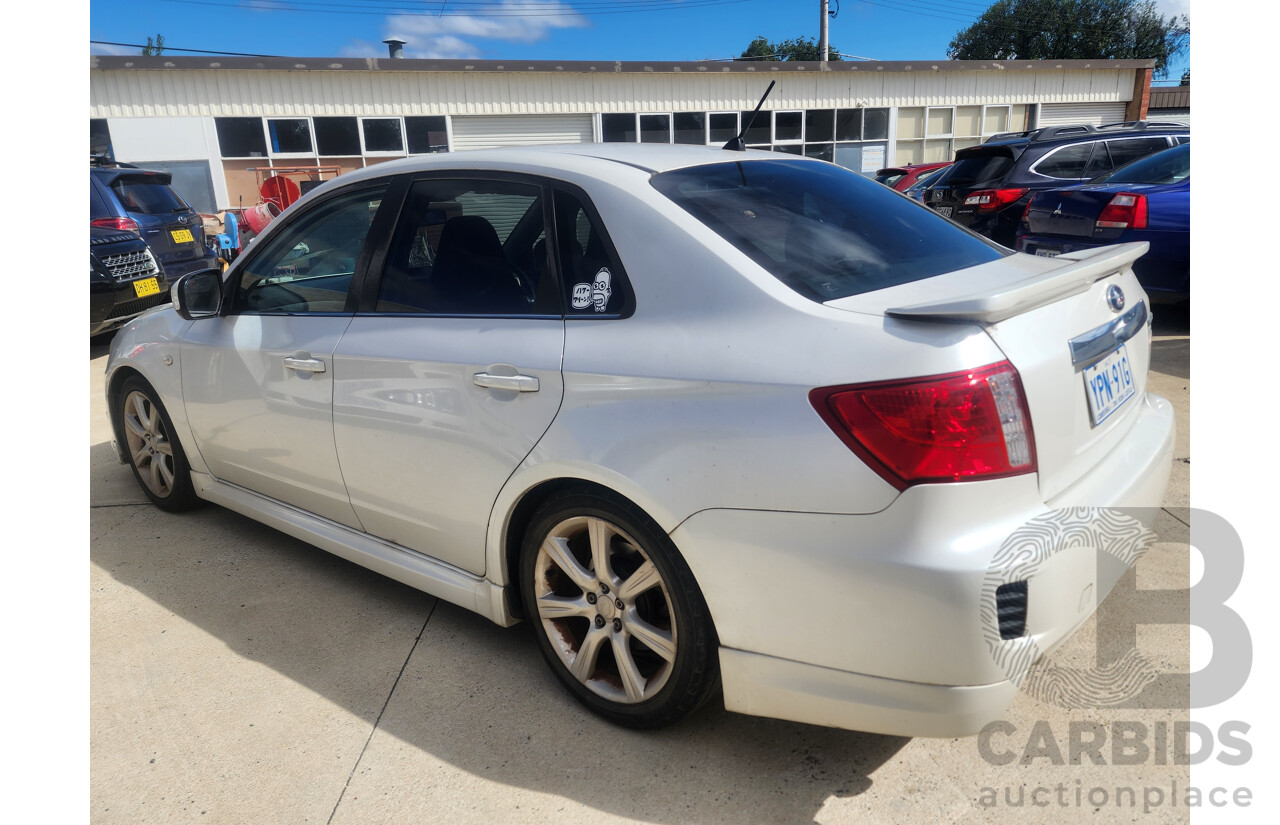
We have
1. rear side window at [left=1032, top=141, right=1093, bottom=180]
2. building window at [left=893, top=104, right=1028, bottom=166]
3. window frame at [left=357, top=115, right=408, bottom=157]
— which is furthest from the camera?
building window at [left=893, top=104, right=1028, bottom=166]

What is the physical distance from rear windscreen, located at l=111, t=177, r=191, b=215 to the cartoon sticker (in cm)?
889

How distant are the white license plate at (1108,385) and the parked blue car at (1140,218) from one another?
4.43 metres

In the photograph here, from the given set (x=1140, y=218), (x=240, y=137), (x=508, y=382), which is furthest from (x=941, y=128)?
(x=508, y=382)

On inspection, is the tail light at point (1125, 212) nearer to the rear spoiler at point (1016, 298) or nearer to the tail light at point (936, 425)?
the rear spoiler at point (1016, 298)

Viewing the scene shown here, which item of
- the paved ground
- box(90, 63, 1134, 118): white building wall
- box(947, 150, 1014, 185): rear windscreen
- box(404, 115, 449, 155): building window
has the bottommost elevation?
the paved ground

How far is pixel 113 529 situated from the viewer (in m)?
3.94

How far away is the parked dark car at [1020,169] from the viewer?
8.48 m

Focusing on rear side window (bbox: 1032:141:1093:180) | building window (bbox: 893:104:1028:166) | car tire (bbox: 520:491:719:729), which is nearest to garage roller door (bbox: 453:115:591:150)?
building window (bbox: 893:104:1028:166)

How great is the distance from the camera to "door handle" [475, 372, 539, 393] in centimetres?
222

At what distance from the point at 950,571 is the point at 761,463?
0.43 meters

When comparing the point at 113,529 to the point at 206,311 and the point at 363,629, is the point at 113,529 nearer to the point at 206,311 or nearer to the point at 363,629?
the point at 206,311

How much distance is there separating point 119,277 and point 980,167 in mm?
9228

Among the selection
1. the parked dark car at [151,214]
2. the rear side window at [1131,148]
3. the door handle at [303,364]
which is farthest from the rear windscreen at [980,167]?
the parked dark car at [151,214]

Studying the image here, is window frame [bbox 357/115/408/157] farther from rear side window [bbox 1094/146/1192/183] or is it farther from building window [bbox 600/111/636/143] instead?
rear side window [bbox 1094/146/1192/183]
